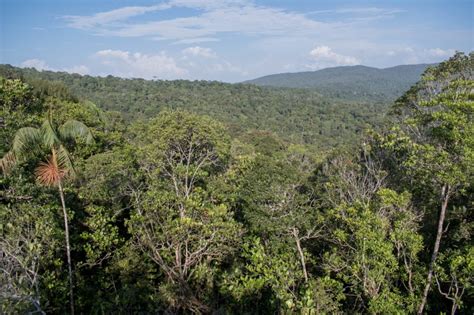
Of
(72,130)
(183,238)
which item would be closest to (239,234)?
(183,238)

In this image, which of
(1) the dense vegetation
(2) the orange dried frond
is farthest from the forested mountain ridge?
(2) the orange dried frond

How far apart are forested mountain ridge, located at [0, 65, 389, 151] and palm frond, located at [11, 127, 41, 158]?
6979 centimetres

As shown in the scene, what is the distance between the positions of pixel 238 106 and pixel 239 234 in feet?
358

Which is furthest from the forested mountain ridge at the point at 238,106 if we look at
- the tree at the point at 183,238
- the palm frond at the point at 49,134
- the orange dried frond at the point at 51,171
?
the palm frond at the point at 49,134

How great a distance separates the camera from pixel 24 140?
7695mm

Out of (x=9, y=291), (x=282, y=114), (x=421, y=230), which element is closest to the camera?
(x=9, y=291)

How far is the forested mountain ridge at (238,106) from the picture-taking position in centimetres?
9150

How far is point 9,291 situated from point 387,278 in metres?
10.1

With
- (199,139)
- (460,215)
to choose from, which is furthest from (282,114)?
(460,215)

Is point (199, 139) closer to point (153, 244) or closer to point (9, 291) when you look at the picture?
point (153, 244)

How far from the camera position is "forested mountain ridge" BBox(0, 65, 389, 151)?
91.5 m

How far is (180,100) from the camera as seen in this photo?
336 ft

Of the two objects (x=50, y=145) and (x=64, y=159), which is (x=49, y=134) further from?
(x=64, y=159)

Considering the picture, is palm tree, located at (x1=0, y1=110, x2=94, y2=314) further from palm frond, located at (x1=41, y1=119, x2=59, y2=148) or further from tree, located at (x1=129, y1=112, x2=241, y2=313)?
tree, located at (x1=129, y1=112, x2=241, y2=313)
